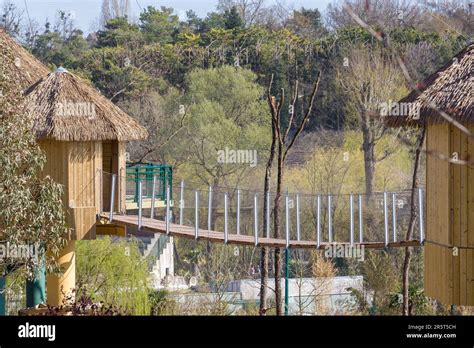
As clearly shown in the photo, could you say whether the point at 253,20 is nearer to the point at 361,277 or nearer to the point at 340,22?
the point at 340,22

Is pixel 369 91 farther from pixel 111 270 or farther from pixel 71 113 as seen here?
pixel 71 113

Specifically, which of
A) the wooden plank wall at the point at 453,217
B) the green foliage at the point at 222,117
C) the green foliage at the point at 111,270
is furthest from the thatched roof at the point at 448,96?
the green foliage at the point at 222,117

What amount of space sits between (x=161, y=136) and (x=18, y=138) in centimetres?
1896

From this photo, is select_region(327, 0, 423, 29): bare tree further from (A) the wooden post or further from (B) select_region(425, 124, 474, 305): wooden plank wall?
(B) select_region(425, 124, 474, 305): wooden plank wall

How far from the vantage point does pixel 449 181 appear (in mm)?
12938

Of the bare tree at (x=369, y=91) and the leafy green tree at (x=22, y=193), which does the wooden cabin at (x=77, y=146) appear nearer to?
the leafy green tree at (x=22, y=193)

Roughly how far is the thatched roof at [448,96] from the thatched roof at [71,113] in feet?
15.6

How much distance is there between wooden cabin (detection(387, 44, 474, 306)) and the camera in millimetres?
12797

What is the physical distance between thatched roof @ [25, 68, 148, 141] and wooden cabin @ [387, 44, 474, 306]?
481 cm

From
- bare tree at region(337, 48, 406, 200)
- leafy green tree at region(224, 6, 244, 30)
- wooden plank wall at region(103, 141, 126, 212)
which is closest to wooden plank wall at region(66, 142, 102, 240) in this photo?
wooden plank wall at region(103, 141, 126, 212)

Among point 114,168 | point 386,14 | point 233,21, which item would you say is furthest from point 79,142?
point 233,21

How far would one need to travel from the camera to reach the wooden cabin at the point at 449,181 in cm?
1280
